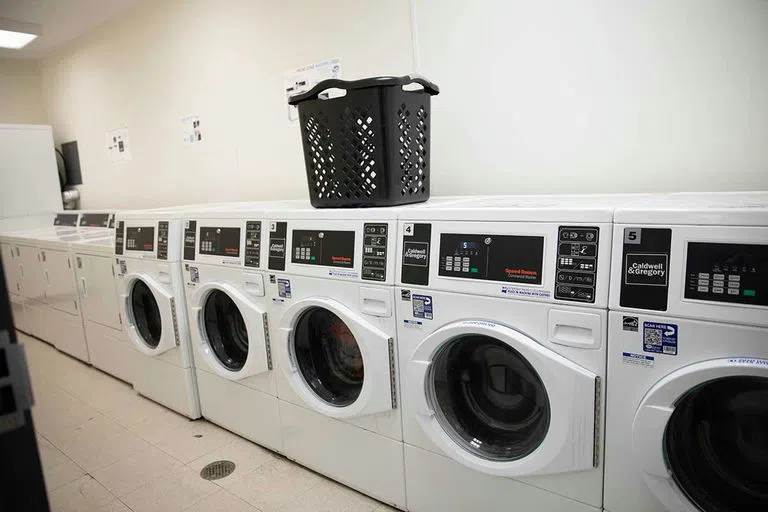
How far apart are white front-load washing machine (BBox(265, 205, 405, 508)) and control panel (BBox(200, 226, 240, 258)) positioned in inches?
9.6

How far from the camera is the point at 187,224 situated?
2430mm

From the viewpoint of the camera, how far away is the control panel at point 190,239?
2385 mm

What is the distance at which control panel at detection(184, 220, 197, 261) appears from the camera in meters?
2.38

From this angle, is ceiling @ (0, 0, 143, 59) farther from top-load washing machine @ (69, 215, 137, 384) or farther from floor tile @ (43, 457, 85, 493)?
floor tile @ (43, 457, 85, 493)

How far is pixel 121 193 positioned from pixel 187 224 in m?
2.48

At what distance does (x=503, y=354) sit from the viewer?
1.48 meters

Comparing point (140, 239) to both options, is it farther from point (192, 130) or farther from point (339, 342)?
point (339, 342)

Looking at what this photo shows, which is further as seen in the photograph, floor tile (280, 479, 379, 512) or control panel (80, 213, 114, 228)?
control panel (80, 213, 114, 228)

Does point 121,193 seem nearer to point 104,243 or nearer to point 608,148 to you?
point 104,243

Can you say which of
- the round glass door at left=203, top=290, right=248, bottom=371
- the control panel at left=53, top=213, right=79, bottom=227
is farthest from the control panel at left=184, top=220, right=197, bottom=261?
the control panel at left=53, top=213, right=79, bottom=227

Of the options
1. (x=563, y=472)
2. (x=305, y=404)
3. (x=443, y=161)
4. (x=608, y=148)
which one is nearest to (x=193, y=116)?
(x=443, y=161)

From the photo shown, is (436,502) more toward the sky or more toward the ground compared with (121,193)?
more toward the ground

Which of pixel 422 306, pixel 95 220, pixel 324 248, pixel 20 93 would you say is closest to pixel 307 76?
pixel 324 248

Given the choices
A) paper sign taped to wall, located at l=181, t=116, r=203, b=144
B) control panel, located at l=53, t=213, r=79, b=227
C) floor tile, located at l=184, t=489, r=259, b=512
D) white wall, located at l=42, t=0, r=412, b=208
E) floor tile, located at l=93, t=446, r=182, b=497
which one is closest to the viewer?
floor tile, located at l=184, t=489, r=259, b=512
